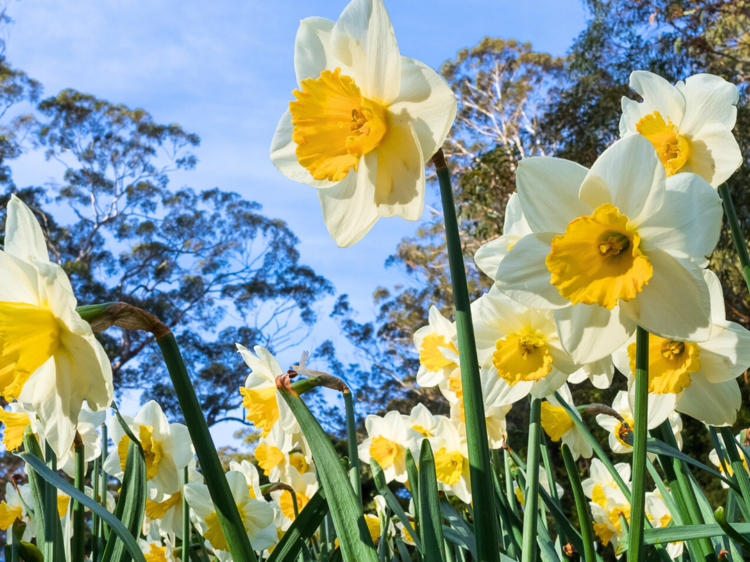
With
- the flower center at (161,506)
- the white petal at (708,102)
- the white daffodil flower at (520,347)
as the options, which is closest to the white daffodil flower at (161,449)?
the flower center at (161,506)

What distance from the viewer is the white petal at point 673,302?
1.96ft

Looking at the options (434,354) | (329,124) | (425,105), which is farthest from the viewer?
(434,354)

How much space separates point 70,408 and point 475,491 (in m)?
0.40

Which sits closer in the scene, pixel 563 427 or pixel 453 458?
pixel 563 427

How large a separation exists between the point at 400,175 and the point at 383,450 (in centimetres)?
136

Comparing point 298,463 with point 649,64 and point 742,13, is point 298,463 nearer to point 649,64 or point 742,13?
point 649,64

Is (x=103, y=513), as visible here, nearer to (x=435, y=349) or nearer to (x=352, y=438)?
(x=352, y=438)

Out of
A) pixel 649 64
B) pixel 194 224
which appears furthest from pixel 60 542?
pixel 194 224

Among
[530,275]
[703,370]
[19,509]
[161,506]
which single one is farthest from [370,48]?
[19,509]

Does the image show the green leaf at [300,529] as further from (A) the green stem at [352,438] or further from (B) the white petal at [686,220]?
(B) the white petal at [686,220]

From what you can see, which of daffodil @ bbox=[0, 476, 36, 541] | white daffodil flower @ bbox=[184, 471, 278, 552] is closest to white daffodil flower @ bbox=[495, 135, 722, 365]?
white daffodil flower @ bbox=[184, 471, 278, 552]

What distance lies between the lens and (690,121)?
3.17ft

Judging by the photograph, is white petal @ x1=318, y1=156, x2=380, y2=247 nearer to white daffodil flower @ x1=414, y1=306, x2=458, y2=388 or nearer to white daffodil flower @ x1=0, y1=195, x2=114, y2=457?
white daffodil flower @ x1=0, y1=195, x2=114, y2=457

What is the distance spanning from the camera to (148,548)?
164 centimetres
